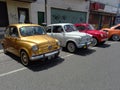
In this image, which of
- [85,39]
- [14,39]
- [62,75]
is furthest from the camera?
[85,39]

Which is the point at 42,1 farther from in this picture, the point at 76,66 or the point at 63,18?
the point at 76,66

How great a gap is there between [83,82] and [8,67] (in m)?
3.14

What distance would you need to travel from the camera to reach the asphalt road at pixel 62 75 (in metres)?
3.95

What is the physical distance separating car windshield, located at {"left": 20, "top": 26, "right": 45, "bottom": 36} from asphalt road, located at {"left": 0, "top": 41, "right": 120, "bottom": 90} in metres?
1.35

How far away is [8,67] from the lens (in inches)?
215

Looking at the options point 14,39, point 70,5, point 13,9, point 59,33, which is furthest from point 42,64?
point 70,5

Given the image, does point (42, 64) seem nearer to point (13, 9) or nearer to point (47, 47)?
point (47, 47)

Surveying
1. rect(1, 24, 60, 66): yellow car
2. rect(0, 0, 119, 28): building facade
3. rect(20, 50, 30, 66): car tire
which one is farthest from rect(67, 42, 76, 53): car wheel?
rect(0, 0, 119, 28): building facade

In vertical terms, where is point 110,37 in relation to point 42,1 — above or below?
below

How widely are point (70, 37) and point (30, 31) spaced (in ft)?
8.18

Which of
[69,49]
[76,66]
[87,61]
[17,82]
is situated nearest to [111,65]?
[87,61]

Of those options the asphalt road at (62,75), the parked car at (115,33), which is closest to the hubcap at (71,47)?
the asphalt road at (62,75)

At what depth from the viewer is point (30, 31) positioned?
6164mm

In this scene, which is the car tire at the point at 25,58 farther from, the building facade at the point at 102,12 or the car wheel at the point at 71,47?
the building facade at the point at 102,12
